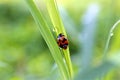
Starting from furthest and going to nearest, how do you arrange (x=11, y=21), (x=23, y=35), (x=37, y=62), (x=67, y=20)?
1. (x=11, y=21)
2. (x=23, y=35)
3. (x=37, y=62)
4. (x=67, y=20)

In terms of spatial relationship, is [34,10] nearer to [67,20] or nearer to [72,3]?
[67,20]

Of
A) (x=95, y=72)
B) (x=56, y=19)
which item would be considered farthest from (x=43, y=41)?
(x=95, y=72)

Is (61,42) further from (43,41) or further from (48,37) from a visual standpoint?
(43,41)

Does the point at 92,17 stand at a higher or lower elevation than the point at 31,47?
higher

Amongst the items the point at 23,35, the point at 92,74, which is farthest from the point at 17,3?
the point at 92,74

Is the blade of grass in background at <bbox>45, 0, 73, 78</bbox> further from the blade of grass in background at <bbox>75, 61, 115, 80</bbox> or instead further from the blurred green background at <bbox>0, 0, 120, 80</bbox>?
the blade of grass in background at <bbox>75, 61, 115, 80</bbox>

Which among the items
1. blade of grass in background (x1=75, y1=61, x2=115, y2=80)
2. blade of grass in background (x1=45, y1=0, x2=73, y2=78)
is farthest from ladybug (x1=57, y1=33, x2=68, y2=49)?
blade of grass in background (x1=75, y1=61, x2=115, y2=80)
